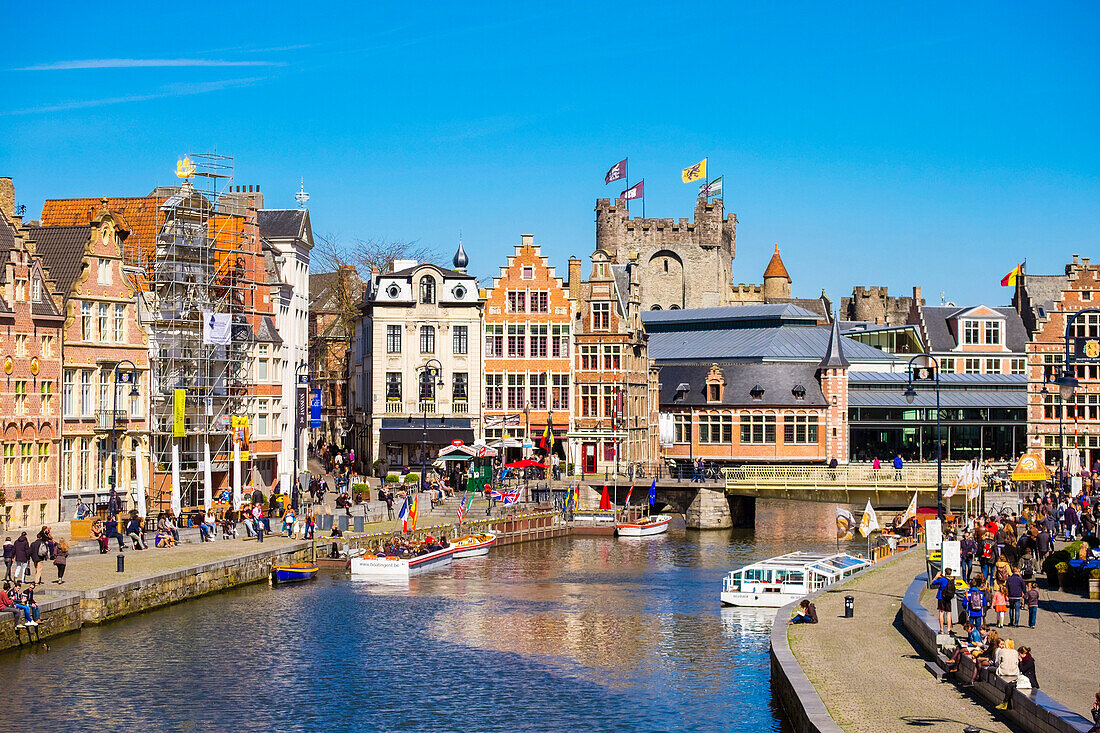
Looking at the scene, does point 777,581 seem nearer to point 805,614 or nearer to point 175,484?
point 805,614

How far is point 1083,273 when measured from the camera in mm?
103438

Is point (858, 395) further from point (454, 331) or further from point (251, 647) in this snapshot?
point (251, 647)

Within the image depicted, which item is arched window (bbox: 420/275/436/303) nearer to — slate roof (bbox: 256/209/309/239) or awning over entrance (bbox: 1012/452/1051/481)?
slate roof (bbox: 256/209/309/239)

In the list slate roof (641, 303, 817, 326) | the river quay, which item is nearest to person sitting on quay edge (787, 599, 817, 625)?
the river quay

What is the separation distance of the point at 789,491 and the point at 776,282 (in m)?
68.3

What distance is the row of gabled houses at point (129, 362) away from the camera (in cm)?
6147

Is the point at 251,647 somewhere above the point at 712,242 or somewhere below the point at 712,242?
below

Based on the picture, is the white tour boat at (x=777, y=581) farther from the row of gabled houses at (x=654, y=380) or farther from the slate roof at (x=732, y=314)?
the slate roof at (x=732, y=314)

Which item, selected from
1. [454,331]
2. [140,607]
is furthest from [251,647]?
[454,331]

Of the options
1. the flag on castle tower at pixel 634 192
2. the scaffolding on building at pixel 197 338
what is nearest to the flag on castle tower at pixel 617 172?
the flag on castle tower at pixel 634 192

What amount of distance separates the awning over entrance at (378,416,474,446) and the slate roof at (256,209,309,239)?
13.2m

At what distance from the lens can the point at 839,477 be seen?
284 feet

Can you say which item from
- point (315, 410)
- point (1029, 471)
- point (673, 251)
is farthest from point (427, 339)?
point (673, 251)

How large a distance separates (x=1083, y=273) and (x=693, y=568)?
1947 inches
